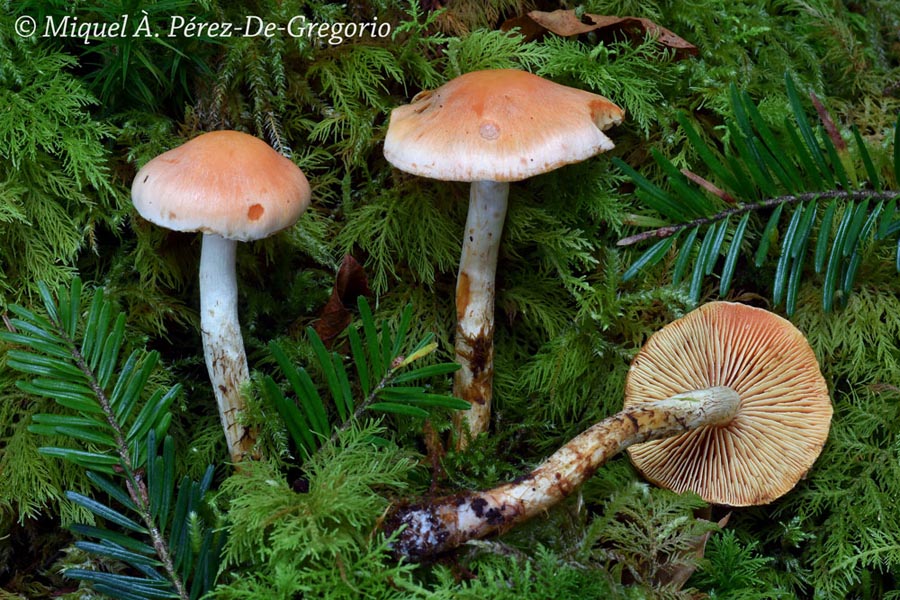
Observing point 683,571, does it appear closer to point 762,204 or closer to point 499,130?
point 762,204

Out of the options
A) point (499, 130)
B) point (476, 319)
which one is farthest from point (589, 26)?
point (476, 319)

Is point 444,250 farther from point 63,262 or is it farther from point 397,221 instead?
point 63,262

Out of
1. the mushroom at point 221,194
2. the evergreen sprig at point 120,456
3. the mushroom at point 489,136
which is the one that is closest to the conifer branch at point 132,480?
the evergreen sprig at point 120,456

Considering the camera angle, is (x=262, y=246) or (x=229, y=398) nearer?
(x=229, y=398)

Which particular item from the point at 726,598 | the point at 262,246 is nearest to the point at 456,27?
the point at 262,246

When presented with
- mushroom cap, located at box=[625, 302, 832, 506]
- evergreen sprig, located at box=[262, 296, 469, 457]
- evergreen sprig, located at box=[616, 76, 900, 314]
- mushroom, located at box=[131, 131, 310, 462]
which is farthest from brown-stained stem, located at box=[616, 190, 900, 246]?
mushroom, located at box=[131, 131, 310, 462]

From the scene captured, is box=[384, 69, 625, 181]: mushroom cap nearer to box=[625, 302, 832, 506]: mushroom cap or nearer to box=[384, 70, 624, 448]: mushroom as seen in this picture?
box=[384, 70, 624, 448]: mushroom

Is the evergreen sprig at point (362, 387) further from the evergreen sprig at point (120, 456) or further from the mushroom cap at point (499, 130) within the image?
the mushroom cap at point (499, 130)
